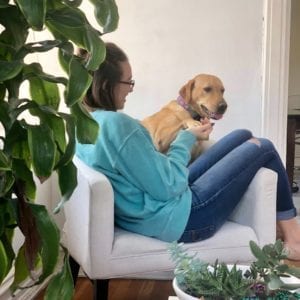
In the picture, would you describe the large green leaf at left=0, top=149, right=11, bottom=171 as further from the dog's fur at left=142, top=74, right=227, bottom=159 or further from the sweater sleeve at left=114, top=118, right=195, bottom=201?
the dog's fur at left=142, top=74, right=227, bottom=159

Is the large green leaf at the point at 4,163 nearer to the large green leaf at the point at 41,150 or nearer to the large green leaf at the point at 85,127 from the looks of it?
the large green leaf at the point at 41,150

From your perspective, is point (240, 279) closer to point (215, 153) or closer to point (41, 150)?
point (41, 150)

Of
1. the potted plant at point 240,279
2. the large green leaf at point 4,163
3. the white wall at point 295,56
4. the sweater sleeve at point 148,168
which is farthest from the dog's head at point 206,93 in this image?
the white wall at point 295,56

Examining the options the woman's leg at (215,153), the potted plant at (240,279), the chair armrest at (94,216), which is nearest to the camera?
the potted plant at (240,279)

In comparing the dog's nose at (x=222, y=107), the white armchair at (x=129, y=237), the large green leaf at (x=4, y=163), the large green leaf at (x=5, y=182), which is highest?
the large green leaf at (x=4, y=163)

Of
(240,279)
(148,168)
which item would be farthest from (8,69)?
(148,168)

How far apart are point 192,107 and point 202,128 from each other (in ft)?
0.51

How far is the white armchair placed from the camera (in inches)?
61.0

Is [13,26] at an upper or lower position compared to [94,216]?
upper

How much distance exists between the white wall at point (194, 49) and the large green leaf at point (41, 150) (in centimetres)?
149

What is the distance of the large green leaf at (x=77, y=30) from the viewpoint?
0.85 m

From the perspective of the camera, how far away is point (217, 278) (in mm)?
968

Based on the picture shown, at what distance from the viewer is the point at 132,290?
2.14 m

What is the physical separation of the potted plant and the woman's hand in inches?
40.9
